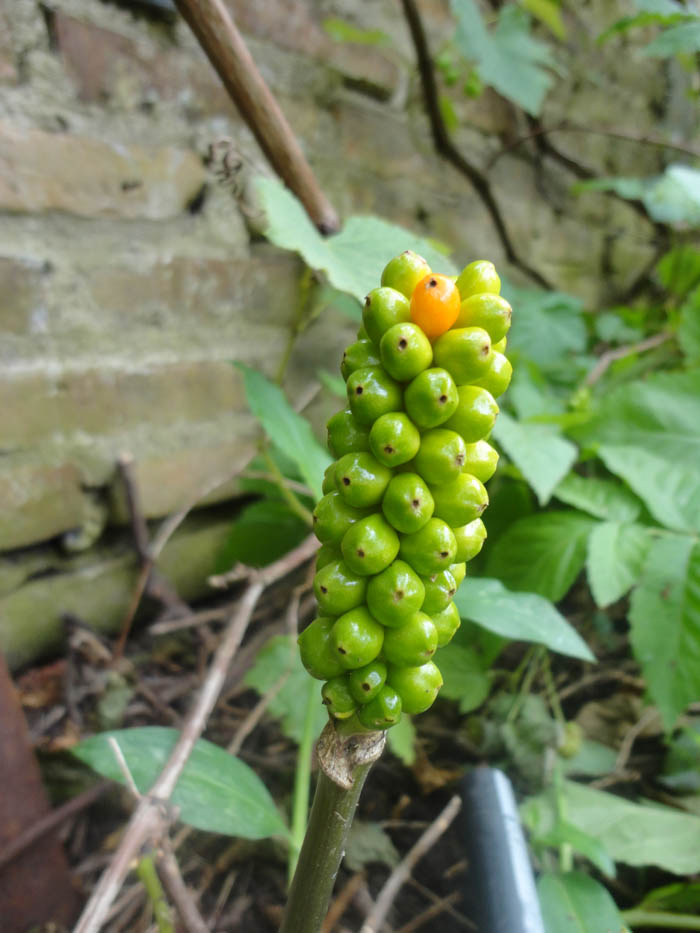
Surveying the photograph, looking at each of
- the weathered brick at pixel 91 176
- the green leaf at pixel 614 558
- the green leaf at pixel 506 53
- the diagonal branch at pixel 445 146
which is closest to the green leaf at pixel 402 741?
the green leaf at pixel 614 558

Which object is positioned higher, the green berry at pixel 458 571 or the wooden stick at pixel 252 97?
the wooden stick at pixel 252 97

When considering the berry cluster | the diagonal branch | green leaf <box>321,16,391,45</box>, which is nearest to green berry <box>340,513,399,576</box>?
the berry cluster

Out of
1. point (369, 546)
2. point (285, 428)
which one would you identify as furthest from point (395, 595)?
point (285, 428)

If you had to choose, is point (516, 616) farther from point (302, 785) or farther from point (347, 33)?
point (347, 33)

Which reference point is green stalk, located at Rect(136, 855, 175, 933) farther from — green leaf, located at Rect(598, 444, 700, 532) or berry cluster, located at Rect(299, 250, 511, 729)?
green leaf, located at Rect(598, 444, 700, 532)

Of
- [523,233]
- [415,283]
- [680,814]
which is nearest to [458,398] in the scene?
[415,283]

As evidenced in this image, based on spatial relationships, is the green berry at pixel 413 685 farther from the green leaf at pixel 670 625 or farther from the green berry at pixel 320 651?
the green leaf at pixel 670 625
